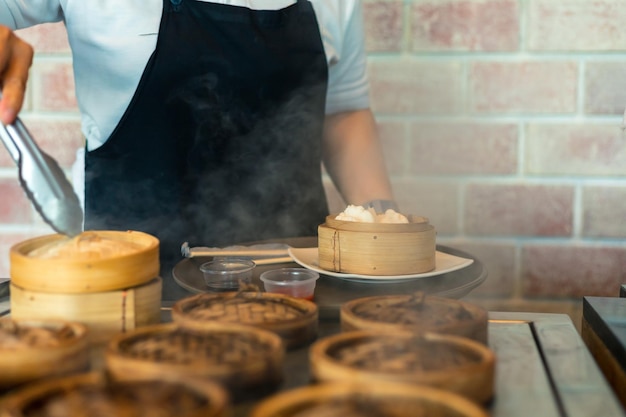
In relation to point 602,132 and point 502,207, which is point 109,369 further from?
point 602,132

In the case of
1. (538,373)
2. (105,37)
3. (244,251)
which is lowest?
(538,373)

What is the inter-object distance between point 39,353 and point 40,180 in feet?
1.14

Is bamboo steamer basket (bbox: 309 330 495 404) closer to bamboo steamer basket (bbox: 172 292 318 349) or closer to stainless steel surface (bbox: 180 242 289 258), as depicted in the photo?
bamboo steamer basket (bbox: 172 292 318 349)

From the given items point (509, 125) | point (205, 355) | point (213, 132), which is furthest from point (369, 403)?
point (509, 125)

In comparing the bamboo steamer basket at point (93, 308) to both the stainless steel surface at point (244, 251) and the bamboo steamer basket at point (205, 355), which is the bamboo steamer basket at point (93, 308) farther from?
the stainless steel surface at point (244, 251)

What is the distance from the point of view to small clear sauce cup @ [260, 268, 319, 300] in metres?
1.42

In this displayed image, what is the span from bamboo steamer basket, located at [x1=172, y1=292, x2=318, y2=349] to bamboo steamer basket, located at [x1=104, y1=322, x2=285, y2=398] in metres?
0.05

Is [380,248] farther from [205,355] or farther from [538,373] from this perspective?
[205,355]

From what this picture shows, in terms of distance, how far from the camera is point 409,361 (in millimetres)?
941

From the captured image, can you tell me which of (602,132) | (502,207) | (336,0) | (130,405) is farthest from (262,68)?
(130,405)

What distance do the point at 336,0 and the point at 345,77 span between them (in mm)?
239

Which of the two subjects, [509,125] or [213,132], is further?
[509,125]

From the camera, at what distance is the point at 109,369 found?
94 centimetres

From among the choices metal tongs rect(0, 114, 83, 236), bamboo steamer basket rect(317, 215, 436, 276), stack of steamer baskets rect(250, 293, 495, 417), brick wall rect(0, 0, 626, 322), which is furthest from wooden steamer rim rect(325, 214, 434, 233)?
brick wall rect(0, 0, 626, 322)
